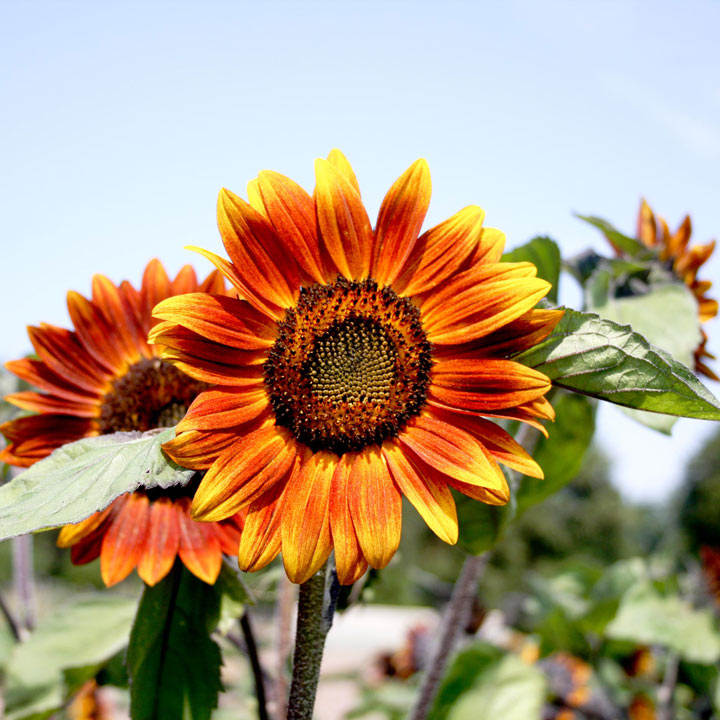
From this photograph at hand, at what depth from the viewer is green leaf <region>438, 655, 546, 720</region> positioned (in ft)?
4.19

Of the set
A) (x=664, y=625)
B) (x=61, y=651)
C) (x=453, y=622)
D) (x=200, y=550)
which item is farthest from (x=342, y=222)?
(x=664, y=625)

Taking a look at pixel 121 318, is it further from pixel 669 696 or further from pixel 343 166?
pixel 669 696

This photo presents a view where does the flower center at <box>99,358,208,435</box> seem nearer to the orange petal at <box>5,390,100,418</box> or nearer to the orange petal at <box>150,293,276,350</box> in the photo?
the orange petal at <box>5,390,100,418</box>

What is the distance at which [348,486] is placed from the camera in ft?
2.20

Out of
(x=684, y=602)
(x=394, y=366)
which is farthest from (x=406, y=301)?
(x=684, y=602)

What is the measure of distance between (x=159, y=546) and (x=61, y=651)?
459mm

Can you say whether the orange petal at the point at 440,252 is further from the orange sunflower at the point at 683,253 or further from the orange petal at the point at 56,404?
the orange sunflower at the point at 683,253

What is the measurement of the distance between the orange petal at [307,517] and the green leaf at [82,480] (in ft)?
0.30

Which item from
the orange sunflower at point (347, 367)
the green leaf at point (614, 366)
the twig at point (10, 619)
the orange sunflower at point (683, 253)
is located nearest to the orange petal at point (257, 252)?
the orange sunflower at point (347, 367)

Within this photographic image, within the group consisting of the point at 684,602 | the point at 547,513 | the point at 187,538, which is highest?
the point at 187,538

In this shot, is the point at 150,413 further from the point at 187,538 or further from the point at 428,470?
the point at 428,470

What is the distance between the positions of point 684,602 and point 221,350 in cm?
198

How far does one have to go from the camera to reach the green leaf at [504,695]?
128 cm

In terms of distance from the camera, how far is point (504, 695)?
1.32m
